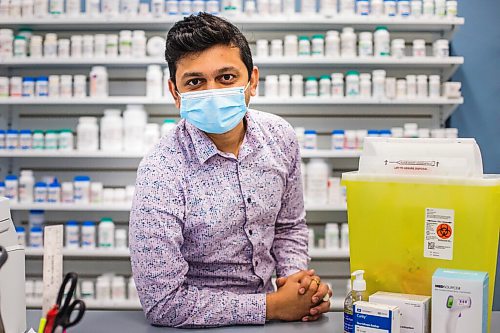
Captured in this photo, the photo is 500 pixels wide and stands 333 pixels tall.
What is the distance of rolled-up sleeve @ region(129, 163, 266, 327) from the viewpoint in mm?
1629

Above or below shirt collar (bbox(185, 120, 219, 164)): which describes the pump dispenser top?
below

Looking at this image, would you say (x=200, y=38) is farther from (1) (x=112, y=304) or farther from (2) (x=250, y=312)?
(1) (x=112, y=304)

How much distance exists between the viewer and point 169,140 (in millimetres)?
1829

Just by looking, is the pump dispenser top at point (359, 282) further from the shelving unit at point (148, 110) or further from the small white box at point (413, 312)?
the shelving unit at point (148, 110)

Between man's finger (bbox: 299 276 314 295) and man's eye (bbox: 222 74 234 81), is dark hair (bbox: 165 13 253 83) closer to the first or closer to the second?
man's eye (bbox: 222 74 234 81)

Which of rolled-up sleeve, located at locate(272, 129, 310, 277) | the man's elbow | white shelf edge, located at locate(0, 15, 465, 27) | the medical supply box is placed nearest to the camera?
→ the medical supply box

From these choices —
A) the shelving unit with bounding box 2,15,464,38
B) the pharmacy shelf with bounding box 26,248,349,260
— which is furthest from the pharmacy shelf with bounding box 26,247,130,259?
the shelving unit with bounding box 2,15,464,38

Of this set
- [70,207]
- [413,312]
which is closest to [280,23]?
[70,207]

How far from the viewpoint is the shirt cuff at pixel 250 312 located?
1631 mm

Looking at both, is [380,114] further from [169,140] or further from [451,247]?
[451,247]

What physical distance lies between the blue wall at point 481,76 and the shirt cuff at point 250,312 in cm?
300

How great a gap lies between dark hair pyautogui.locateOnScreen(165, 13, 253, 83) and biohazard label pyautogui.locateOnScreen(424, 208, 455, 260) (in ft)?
2.66

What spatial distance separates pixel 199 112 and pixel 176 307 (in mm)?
600

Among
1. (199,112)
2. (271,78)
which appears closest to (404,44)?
(271,78)
